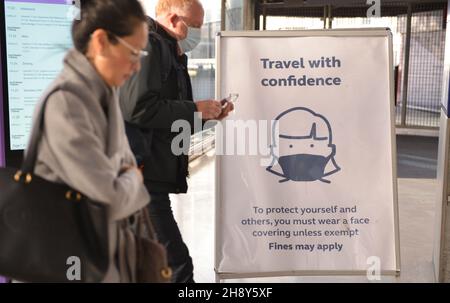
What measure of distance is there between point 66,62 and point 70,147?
0.22 m

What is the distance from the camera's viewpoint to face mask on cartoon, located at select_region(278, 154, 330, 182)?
2578mm

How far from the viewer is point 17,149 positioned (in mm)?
1905

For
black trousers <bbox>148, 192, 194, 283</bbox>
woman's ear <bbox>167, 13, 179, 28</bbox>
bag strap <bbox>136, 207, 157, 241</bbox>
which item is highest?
woman's ear <bbox>167, 13, 179, 28</bbox>

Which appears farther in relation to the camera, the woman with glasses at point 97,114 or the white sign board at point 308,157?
the white sign board at point 308,157

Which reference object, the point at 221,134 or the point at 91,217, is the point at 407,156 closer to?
the point at 221,134

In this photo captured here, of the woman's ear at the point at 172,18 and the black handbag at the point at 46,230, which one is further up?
the woman's ear at the point at 172,18

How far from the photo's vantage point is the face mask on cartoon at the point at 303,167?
8.46 ft

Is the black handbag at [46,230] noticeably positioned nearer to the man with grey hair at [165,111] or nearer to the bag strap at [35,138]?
the bag strap at [35,138]

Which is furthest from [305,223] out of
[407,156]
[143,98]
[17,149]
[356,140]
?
[407,156]

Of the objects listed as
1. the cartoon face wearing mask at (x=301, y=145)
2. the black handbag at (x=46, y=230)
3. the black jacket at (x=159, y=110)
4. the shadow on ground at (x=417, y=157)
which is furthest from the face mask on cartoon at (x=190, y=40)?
the shadow on ground at (x=417, y=157)

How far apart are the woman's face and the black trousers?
72 cm

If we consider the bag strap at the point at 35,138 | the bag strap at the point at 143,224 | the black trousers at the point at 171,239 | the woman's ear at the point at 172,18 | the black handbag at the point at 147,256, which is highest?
the woman's ear at the point at 172,18

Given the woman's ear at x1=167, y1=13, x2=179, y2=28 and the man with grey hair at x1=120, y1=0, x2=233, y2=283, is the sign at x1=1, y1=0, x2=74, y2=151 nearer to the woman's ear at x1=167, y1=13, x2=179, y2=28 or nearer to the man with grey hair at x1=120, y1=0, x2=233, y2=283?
the man with grey hair at x1=120, y1=0, x2=233, y2=283

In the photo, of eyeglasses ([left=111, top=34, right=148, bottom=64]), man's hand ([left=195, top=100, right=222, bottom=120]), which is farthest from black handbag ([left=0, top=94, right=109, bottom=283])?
man's hand ([left=195, top=100, right=222, bottom=120])
